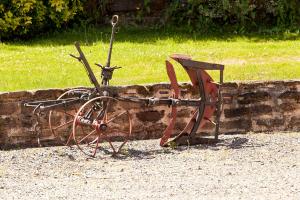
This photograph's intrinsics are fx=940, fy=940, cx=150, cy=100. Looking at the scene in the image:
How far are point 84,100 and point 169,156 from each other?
1.01 meters

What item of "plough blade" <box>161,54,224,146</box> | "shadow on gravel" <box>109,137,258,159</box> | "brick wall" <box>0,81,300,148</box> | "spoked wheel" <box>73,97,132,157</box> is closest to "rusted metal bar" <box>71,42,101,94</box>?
"spoked wheel" <box>73,97,132,157</box>

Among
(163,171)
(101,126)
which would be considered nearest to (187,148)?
(101,126)

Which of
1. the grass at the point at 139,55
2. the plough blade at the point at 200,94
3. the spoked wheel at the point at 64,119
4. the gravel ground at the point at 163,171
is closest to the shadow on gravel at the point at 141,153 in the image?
the gravel ground at the point at 163,171

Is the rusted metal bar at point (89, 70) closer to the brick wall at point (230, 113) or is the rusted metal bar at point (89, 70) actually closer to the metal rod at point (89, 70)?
the metal rod at point (89, 70)

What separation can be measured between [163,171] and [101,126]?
906 mm

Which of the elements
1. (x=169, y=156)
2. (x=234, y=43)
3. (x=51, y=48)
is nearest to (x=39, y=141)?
(x=169, y=156)

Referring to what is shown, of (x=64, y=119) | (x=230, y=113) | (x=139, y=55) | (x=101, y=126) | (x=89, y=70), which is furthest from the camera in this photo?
(x=139, y=55)

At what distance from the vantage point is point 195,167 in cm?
868

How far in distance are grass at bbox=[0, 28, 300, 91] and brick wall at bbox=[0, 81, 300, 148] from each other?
1.90 feet

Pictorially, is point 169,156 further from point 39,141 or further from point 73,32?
point 73,32

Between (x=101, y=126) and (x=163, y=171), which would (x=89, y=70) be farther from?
(x=163, y=171)

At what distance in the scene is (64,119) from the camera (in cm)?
984

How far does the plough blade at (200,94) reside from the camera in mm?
9648

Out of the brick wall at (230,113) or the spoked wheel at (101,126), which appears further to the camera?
the brick wall at (230,113)
